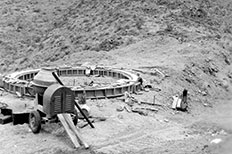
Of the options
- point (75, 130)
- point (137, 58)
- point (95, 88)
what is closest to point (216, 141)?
point (75, 130)

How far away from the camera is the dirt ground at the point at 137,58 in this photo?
10.4 meters

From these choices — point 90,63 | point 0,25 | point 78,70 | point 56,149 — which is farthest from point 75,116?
point 0,25

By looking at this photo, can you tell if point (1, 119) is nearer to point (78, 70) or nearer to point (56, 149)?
point (56, 149)

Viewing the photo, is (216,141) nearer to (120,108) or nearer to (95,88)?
(120,108)

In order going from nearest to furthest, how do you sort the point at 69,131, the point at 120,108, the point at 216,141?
the point at 69,131, the point at 216,141, the point at 120,108

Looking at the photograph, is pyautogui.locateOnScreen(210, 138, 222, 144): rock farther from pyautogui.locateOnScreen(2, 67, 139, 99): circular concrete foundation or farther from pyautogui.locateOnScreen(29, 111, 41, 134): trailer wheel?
pyautogui.locateOnScreen(29, 111, 41, 134): trailer wheel

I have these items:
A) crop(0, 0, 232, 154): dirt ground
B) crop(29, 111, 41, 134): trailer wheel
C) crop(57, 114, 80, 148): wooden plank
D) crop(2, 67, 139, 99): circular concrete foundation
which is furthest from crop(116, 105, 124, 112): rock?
crop(29, 111, 41, 134): trailer wheel

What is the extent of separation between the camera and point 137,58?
799 inches

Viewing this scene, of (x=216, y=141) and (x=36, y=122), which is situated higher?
(x=36, y=122)

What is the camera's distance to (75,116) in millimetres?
10703

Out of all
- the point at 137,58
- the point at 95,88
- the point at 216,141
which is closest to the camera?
the point at 216,141

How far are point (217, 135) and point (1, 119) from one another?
19.9 ft

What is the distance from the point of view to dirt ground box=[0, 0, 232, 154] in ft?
34.1

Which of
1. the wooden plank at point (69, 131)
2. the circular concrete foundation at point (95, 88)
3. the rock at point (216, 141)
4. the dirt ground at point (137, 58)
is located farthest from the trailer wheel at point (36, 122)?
the rock at point (216, 141)
